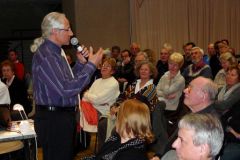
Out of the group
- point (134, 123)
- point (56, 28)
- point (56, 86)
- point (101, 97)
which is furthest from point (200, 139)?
point (101, 97)

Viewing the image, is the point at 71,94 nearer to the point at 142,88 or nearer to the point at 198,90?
the point at 198,90

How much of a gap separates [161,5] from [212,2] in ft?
4.33

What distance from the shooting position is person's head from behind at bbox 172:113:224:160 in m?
2.01

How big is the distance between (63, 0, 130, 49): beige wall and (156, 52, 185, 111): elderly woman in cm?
369

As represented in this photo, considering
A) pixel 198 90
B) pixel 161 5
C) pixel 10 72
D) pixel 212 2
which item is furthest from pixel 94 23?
pixel 198 90

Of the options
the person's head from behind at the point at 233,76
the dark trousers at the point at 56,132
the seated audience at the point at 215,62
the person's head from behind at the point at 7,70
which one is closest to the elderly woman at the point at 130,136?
the dark trousers at the point at 56,132

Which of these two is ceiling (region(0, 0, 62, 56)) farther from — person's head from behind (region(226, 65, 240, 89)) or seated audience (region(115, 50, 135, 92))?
person's head from behind (region(226, 65, 240, 89))

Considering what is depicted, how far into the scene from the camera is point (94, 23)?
9219 millimetres

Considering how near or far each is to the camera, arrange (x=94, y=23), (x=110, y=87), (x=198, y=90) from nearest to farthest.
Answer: (x=198, y=90), (x=110, y=87), (x=94, y=23)

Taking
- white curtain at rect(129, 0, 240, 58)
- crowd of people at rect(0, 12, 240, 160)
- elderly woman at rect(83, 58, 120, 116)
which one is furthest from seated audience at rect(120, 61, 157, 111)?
white curtain at rect(129, 0, 240, 58)

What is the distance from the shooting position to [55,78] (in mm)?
2641

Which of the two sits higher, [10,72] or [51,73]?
[51,73]

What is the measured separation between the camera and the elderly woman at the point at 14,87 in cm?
580

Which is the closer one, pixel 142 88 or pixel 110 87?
pixel 142 88
